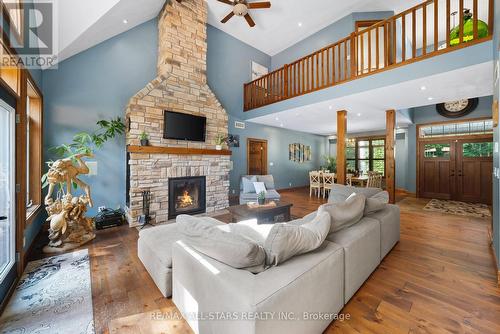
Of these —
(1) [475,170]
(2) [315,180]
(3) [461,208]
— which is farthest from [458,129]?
(2) [315,180]

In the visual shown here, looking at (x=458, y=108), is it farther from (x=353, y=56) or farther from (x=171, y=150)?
(x=171, y=150)

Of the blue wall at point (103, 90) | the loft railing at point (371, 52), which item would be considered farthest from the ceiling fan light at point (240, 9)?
the blue wall at point (103, 90)

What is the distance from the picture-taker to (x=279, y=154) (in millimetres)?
7664

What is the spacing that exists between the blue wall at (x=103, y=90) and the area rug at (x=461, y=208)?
7.12 m

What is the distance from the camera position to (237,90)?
20.9 feet

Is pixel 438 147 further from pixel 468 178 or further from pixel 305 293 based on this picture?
pixel 305 293

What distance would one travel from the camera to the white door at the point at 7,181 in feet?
6.66

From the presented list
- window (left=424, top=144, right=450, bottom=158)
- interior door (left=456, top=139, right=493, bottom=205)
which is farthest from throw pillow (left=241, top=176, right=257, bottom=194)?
interior door (left=456, top=139, right=493, bottom=205)

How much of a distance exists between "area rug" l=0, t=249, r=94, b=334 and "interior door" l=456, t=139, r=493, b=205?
8.40 meters

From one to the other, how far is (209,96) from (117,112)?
1959 millimetres

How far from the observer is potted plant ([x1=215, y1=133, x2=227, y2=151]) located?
4.86 metres

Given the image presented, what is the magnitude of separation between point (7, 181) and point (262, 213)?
296 centimetres

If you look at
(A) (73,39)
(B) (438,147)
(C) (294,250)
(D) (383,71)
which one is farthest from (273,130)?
(C) (294,250)

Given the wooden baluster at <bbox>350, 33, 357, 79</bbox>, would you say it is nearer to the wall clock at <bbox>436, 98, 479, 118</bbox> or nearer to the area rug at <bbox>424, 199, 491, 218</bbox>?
the area rug at <bbox>424, 199, 491, 218</bbox>
